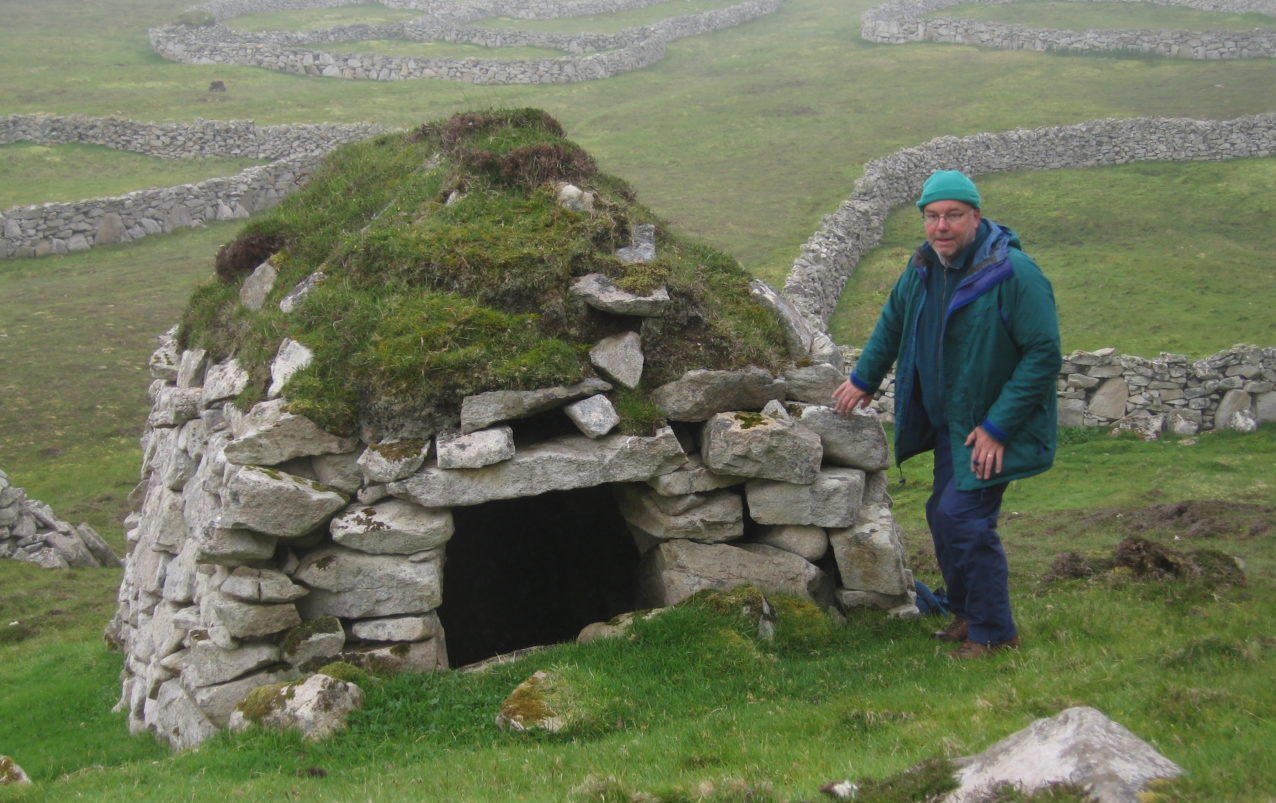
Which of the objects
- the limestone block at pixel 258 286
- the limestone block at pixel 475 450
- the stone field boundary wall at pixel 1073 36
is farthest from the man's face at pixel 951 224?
the stone field boundary wall at pixel 1073 36

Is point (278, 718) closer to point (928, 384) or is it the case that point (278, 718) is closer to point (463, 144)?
point (928, 384)

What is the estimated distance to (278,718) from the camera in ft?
32.2

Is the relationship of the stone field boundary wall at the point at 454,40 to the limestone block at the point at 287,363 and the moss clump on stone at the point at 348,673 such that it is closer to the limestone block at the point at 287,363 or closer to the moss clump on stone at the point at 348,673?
the limestone block at the point at 287,363

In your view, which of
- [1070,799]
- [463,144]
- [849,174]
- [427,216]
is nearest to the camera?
[1070,799]

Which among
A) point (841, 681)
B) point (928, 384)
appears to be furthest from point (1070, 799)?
point (928, 384)

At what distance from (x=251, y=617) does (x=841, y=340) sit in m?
21.5

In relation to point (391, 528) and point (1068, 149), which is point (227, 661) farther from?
point (1068, 149)

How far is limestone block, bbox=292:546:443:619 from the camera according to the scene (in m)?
10.9

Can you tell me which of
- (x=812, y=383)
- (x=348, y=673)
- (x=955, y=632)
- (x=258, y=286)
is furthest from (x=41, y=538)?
(x=955, y=632)

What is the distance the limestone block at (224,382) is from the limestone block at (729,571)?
5058 millimetres

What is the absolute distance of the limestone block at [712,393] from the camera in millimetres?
11734

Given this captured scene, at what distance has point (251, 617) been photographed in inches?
423

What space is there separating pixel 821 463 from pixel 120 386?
24114 mm

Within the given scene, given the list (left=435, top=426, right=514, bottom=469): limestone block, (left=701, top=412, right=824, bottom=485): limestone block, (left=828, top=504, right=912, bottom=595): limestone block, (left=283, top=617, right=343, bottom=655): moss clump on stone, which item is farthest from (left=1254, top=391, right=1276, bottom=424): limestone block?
(left=283, top=617, right=343, bottom=655): moss clump on stone
